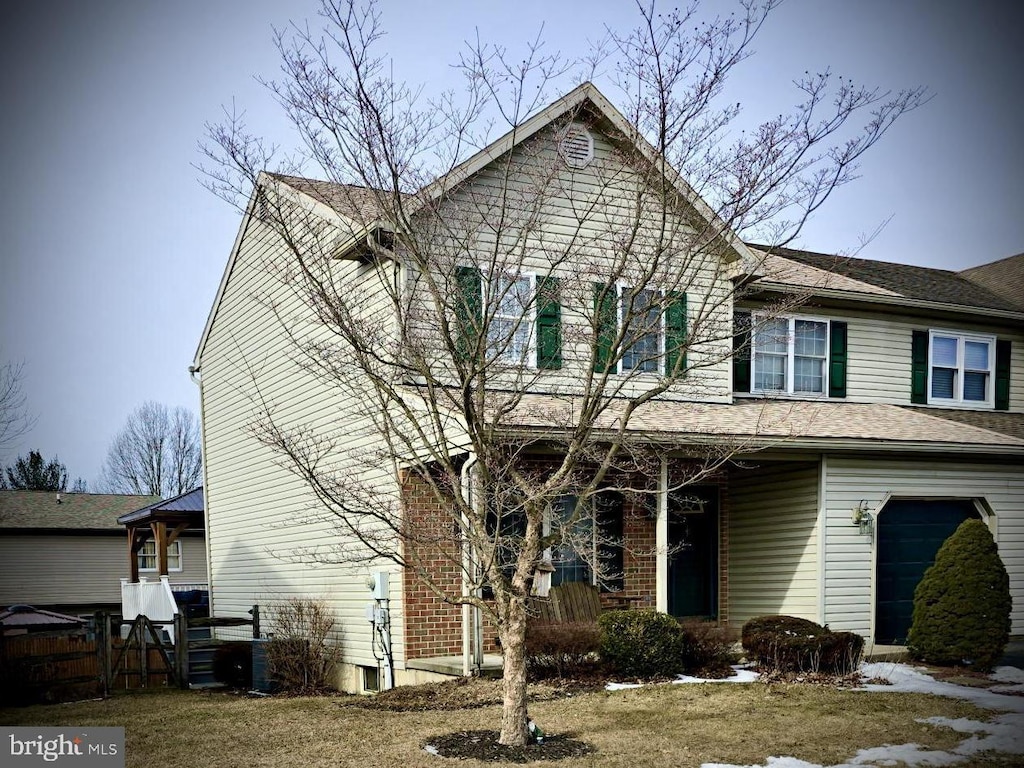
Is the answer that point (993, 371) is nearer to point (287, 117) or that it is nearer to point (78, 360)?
point (287, 117)

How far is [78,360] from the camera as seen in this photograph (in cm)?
2286

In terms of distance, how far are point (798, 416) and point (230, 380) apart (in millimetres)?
10627

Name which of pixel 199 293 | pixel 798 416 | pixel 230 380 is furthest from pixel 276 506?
pixel 798 416

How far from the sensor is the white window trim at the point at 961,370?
60.6 ft

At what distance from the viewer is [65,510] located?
32.8m

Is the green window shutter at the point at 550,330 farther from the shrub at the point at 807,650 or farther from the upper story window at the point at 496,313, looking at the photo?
the shrub at the point at 807,650

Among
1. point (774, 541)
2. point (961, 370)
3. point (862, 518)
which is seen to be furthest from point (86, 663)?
point (961, 370)

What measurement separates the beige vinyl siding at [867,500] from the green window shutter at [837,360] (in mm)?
2261

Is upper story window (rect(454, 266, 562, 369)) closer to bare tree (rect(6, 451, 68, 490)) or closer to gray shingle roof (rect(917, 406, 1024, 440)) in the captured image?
gray shingle roof (rect(917, 406, 1024, 440))

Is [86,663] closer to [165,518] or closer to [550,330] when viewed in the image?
[165,518]

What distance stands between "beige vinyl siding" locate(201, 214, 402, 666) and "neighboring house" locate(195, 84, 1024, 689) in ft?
0.19

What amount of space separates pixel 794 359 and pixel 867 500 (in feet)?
9.86

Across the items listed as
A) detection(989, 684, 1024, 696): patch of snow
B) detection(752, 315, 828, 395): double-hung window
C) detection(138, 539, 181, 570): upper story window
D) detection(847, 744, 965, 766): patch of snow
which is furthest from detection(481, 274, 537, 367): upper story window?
detection(138, 539, 181, 570): upper story window

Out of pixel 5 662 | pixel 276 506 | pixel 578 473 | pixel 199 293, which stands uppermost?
pixel 199 293
